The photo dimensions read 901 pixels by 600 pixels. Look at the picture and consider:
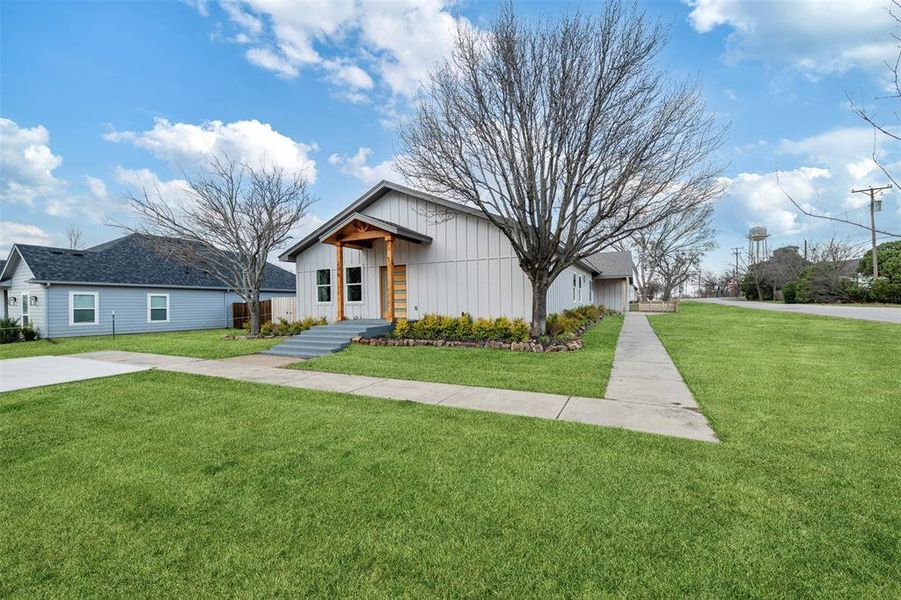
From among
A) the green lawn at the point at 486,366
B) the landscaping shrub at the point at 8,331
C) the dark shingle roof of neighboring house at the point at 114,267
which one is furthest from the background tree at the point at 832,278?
the landscaping shrub at the point at 8,331

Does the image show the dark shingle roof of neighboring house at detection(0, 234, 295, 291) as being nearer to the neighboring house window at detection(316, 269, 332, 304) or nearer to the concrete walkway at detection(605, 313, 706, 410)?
the neighboring house window at detection(316, 269, 332, 304)

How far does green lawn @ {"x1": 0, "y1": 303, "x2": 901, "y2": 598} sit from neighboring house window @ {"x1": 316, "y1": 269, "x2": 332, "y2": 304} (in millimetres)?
9825

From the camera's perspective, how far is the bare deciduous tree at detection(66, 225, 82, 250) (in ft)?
119

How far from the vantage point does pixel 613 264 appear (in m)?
28.6

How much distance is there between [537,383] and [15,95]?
1604 cm

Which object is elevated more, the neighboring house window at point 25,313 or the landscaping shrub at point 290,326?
the neighboring house window at point 25,313

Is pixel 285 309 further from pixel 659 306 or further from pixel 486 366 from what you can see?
pixel 659 306

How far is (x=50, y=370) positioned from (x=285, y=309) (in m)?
8.11

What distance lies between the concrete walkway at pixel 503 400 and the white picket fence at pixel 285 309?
7295mm

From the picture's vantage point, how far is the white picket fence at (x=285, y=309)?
15.9 m

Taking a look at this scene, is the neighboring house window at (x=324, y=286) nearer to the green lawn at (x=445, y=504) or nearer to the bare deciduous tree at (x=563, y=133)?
the bare deciduous tree at (x=563, y=133)

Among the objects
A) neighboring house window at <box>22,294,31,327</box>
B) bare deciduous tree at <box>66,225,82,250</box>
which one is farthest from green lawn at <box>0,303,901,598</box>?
bare deciduous tree at <box>66,225,82,250</box>

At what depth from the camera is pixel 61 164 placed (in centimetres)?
1430

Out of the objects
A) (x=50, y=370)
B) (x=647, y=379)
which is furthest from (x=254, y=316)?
(x=647, y=379)
